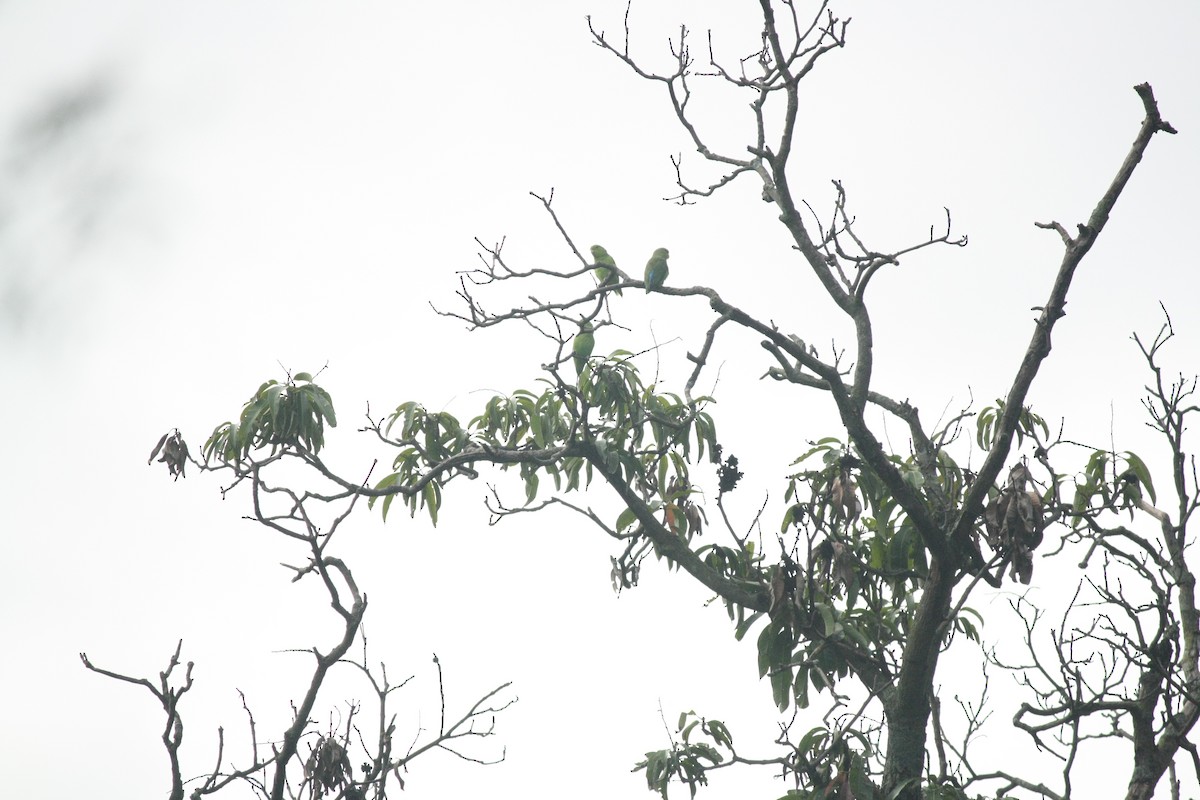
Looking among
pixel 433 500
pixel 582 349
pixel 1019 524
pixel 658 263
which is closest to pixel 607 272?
pixel 582 349

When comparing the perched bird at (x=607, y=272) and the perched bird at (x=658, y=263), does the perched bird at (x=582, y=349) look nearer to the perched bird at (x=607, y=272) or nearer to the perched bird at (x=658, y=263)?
the perched bird at (x=607, y=272)

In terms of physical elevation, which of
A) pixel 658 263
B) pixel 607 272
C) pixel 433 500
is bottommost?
pixel 433 500

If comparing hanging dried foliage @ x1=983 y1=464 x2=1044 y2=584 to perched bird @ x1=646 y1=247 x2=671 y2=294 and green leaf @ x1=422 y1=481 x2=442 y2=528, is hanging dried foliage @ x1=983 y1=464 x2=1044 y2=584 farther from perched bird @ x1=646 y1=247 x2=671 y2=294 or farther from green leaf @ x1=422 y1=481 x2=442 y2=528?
perched bird @ x1=646 y1=247 x2=671 y2=294

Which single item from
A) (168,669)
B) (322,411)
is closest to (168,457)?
(322,411)

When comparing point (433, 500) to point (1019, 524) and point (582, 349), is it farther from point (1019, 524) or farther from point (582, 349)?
point (1019, 524)

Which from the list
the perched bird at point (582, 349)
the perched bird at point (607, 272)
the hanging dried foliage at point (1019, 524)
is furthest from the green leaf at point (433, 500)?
the hanging dried foliage at point (1019, 524)

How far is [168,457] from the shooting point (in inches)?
158

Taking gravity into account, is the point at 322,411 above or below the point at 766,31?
below

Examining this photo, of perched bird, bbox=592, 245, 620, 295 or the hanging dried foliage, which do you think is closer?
the hanging dried foliage

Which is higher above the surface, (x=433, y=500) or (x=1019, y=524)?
(x=433, y=500)

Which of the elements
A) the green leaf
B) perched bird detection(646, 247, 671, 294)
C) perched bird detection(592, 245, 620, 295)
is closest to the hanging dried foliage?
perched bird detection(592, 245, 620, 295)

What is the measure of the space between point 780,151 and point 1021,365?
44.6 inches

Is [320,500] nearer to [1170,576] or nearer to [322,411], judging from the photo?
[322,411]

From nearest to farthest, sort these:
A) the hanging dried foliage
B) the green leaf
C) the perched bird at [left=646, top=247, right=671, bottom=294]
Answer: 1. the hanging dried foliage
2. the green leaf
3. the perched bird at [left=646, top=247, right=671, bottom=294]
